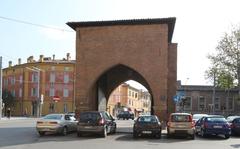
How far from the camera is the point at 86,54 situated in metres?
38.5

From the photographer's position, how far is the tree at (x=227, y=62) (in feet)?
185

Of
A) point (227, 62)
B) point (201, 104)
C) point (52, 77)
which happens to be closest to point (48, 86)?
point (52, 77)

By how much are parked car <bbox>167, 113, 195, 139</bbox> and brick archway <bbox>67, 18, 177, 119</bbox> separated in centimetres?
798

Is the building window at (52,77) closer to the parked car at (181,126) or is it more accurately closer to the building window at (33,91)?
the building window at (33,91)

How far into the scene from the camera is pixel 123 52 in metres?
38.0

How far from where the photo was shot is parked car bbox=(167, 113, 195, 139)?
28.2 meters

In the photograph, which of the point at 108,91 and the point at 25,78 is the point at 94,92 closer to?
the point at 108,91

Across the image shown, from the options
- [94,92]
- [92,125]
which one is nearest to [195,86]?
[94,92]

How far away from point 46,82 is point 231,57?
4732 cm

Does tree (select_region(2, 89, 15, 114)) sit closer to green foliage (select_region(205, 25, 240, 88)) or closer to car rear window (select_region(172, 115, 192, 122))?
green foliage (select_region(205, 25, 240, 88))

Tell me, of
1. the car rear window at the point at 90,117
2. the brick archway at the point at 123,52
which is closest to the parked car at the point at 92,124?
the car rear window at the point at 90,117

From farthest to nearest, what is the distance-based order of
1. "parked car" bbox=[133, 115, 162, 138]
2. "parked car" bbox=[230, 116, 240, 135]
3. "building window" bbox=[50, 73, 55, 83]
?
"building window" bbox=[50, 73, 55, 83], "parked car" bbox=[230, 116, 240, 135], "parked car" bbox=[133, 115, 162, 138]

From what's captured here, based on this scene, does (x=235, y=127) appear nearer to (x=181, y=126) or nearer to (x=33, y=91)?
(x=181, y=126)

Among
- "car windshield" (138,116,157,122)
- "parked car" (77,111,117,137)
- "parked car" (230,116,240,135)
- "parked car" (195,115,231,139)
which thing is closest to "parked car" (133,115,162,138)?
"car windshield" (138,116,157,122)
